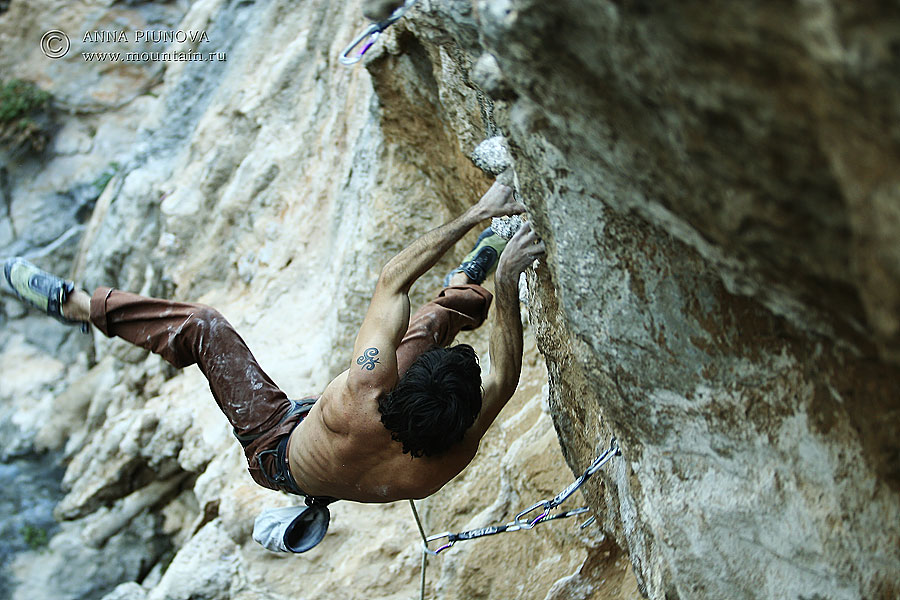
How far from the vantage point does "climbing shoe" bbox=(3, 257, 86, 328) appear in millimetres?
3572

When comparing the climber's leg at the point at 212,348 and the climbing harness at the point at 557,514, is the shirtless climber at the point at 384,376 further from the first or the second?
the climbing harness at the point at 557,514

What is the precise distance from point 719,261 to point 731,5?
24.0 inches

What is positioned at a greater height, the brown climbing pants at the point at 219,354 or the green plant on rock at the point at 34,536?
the brown climbing pants at the point at 219,354

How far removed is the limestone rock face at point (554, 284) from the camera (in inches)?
48.1

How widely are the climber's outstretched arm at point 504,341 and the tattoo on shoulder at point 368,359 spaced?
0.41m

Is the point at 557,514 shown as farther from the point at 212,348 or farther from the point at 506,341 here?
the point at 212,348

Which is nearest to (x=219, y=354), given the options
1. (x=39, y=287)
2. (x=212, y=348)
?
(x=212, y=348)

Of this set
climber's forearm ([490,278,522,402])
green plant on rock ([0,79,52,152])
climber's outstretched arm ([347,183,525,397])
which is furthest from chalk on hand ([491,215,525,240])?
green plant on rock ([0,79,52,152])

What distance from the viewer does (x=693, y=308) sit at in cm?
191

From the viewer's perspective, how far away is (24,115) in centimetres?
887

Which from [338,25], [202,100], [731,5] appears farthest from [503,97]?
[202,100]

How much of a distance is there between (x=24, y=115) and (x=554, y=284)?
27.3 feet

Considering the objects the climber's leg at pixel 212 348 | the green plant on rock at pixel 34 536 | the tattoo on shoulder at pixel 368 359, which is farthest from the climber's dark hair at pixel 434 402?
the green plant on rock at pixel 34 536

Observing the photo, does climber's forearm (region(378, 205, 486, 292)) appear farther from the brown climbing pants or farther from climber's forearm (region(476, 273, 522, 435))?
the brown climbing pants
